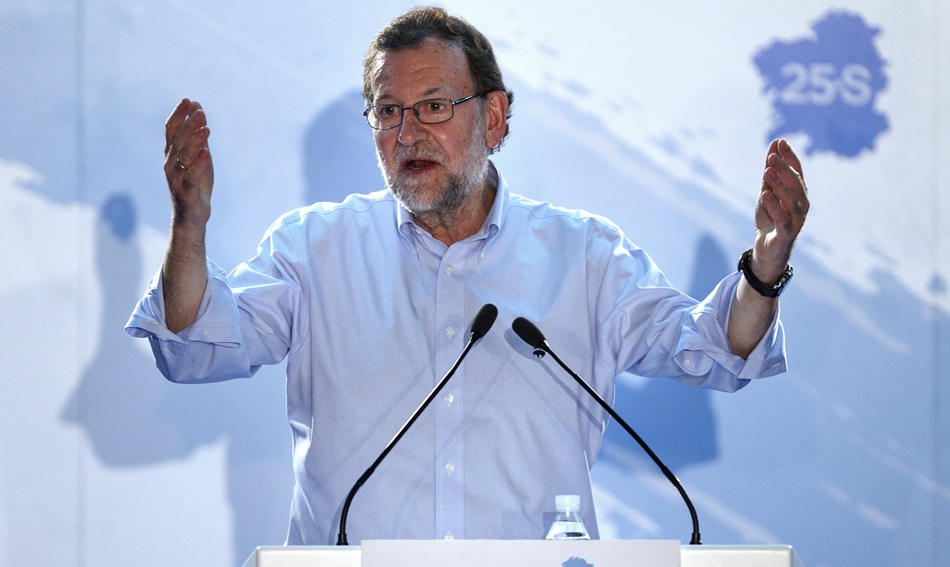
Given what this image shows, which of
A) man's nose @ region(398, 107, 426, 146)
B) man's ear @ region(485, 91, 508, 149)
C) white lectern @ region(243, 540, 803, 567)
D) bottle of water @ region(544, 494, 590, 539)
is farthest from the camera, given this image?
man's ear @ region(485, 91, 508, 149)

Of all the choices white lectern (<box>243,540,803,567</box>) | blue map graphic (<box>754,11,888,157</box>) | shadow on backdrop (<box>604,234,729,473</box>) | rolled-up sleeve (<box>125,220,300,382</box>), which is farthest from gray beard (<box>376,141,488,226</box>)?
white lectern (<box>243,540,803,567</box>)

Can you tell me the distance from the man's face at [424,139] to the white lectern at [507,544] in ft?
4.06

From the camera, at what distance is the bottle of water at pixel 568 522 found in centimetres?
186

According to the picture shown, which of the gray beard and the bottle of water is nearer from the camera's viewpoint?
the bottle of water

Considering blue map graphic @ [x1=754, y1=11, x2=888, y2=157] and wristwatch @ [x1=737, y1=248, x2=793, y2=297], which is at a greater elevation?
blue map graphic @ [x1=754, y1=11, x2=888, y2=157]

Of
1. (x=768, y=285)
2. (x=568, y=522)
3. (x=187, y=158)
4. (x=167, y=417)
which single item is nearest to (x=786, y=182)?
(x=768, y=285)

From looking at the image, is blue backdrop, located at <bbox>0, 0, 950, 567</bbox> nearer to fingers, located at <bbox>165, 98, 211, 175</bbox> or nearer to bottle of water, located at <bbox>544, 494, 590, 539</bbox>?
bottle of water, located at <bbox>544, 494, 590, 539</bbox>

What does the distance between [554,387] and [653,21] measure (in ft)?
4.27

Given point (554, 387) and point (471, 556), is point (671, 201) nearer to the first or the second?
point (554, 387)

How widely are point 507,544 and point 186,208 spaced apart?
0.98 m

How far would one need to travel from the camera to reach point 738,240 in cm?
312

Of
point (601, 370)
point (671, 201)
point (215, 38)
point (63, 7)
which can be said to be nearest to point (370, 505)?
point (601, 370)

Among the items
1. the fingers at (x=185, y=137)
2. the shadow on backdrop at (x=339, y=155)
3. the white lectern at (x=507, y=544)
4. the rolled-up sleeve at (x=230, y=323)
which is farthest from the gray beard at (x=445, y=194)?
the white lectern at (x=507, y=544)

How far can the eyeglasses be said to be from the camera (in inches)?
95.0
